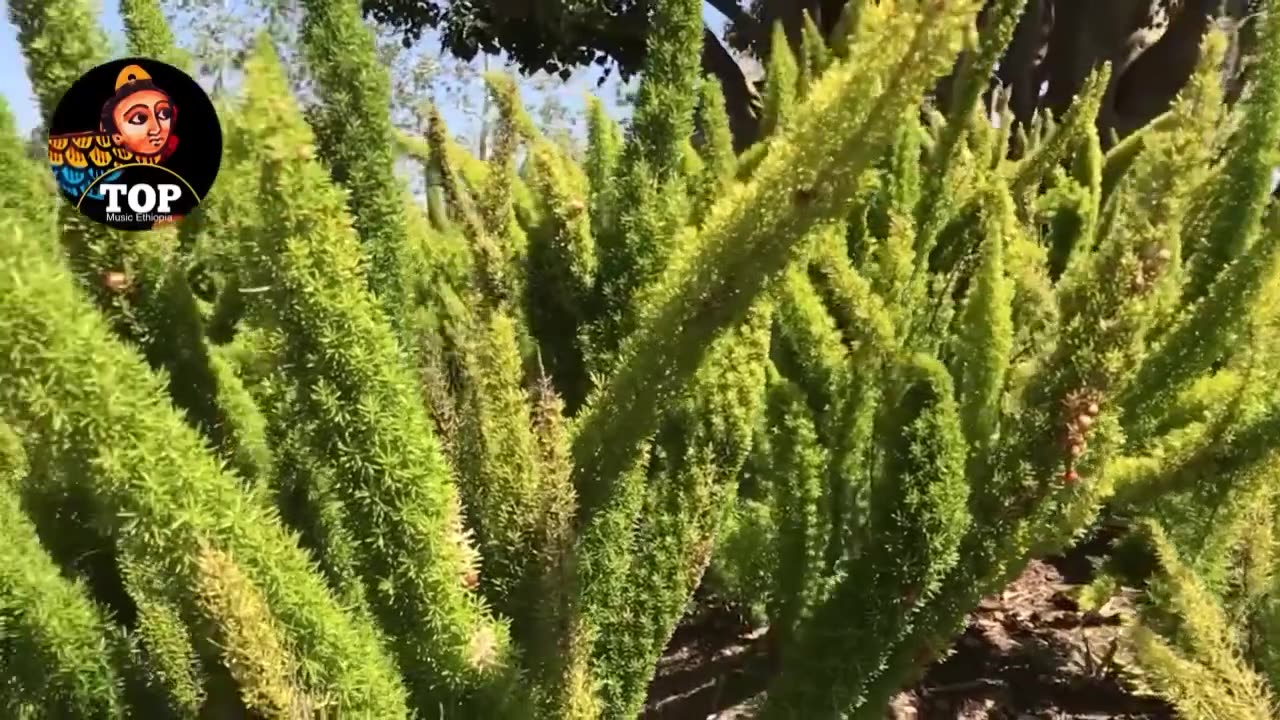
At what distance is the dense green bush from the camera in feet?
2.26

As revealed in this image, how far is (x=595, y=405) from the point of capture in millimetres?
859

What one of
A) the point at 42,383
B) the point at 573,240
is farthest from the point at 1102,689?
the point at 42,383

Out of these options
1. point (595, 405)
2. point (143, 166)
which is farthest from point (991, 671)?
point (143, 166)

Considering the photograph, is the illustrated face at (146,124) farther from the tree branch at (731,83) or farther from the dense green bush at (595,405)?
the tree branch at (731,83)

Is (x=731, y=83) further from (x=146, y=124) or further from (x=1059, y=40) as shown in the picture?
(x=146, y=124)

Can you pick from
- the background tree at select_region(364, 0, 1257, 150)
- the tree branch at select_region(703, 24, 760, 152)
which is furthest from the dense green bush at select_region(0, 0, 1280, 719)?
the tree branch at select_region(703, 24, 760, 152)

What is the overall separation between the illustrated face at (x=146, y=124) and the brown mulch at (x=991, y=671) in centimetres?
92

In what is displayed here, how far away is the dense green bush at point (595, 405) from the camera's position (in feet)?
2.26

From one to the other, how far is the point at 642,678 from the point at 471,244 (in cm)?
42

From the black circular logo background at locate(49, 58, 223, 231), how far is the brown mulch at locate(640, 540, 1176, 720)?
89cm

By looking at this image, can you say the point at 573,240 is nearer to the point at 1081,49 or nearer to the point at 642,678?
the point at 642,678

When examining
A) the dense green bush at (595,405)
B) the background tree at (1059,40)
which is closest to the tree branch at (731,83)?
the background tree at (1059,40)

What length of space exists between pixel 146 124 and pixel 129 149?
24 millimetres

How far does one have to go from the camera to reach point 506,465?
0.84 m
